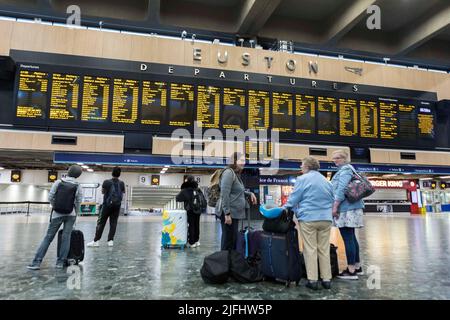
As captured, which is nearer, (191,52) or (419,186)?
(191,52)

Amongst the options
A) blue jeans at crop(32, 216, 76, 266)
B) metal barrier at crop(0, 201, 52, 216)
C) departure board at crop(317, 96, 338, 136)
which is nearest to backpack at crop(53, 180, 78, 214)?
blue jeans at crop(32, 216, 76, 266)

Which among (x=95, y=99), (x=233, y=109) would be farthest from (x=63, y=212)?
(x=233, y=109)

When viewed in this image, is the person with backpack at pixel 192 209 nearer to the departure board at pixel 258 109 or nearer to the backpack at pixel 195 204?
the backpack at pixel 195 204

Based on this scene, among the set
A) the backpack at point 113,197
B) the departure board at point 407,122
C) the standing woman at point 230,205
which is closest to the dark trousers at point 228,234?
the standing woman at point 230,205

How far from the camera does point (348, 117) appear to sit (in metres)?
8.80

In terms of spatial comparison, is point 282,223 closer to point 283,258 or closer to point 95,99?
point 283,258

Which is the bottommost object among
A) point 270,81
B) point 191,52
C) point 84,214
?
point 84,214

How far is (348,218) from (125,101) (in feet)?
19.0

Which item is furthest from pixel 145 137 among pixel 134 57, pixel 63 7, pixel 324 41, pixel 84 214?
pixel 84 214

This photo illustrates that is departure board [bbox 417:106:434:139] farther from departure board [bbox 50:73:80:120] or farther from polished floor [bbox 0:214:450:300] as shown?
departure board [bbox 50:73:80:120]
